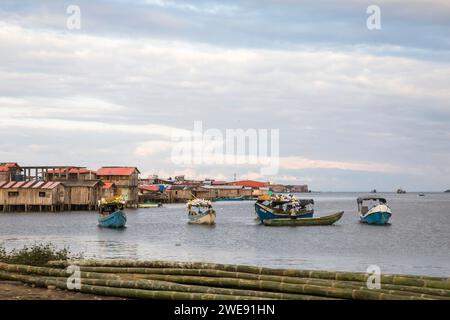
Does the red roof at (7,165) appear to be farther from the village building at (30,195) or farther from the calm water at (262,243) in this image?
the calm water at (262,243)

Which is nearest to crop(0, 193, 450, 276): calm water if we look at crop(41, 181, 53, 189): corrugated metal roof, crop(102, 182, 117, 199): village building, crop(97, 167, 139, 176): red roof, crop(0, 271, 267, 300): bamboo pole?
crop(41, 181, 53, 189): corrugated metal roof

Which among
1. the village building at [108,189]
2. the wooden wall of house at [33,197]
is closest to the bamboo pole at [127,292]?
the wooden wall of house at [33,197]

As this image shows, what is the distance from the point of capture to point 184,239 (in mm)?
57531

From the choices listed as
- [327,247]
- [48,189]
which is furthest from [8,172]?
[327,247]

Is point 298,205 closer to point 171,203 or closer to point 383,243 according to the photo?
point 383,243

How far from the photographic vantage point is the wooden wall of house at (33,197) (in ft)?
319

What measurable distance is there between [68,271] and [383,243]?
43.0 metres

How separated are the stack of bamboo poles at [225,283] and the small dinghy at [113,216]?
178 ft

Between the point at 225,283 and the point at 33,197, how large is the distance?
87.8 meters

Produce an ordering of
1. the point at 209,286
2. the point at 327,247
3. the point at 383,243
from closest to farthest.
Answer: the point at 209,286, the point at 327,247, the point at 383,243

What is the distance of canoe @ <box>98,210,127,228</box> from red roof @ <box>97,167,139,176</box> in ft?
139

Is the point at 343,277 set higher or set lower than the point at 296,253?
higher

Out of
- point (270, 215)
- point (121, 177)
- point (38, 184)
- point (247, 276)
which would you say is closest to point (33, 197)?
point (38, 184)
